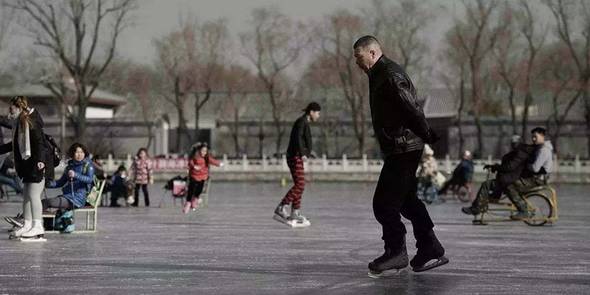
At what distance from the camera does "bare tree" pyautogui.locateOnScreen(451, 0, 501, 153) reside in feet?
196

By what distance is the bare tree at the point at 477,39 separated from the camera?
5981 centimetres

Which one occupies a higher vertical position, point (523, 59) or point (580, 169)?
point (523, 59)

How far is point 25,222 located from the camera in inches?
480

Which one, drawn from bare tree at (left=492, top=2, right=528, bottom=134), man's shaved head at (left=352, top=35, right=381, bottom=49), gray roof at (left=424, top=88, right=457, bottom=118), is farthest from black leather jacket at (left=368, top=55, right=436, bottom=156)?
gray roof at (left=424, top=88, right=457, bottom=118)

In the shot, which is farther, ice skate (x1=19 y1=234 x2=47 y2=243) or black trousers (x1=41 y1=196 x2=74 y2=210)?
black trousers (x1=41 y1=196 x2=74 y2=210)

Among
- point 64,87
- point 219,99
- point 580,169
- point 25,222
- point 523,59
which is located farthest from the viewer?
point 219,99

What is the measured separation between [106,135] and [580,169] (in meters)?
31.5

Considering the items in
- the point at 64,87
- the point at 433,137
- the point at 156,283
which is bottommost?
the point at 156,283

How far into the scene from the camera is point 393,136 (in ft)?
27.5

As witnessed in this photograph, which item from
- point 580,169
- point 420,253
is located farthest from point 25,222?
point 580,169

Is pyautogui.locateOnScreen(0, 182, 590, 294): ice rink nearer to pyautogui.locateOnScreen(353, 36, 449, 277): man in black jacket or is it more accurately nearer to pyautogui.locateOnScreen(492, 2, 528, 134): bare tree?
pyautogui.locateOnScreen(353, 36, 449, 277): man in black jacket

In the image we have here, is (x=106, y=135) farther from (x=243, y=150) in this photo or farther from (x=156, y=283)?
(x=156, y=283)

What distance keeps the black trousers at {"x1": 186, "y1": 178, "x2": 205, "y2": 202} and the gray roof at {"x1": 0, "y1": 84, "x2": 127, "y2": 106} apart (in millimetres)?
50379

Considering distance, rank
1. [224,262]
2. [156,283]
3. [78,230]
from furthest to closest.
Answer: [78,230]
[224,262]
[156,283]
